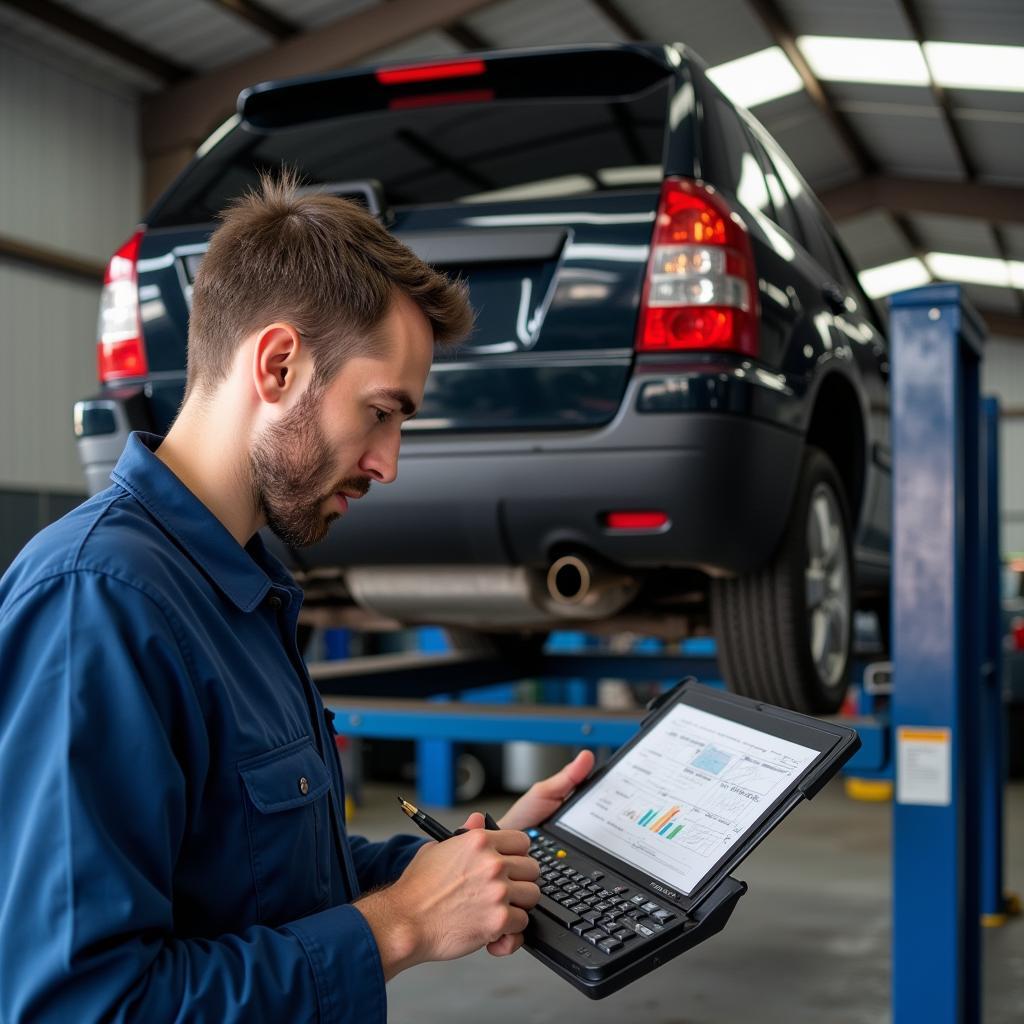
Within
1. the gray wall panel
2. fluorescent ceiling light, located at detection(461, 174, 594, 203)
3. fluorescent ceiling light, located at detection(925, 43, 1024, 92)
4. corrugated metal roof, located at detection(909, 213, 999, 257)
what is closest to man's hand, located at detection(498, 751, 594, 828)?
fluorescent ceiling light, located at detection(461, 174, 594, 203)

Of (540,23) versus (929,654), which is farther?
(540,23)

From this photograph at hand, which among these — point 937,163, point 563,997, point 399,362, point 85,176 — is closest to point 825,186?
point 937,163

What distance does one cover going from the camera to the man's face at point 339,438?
1263 millimetres

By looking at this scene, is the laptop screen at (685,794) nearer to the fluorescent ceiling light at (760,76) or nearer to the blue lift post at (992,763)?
the blue lift post at (992,763)

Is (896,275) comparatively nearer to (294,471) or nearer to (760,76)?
(760,76)

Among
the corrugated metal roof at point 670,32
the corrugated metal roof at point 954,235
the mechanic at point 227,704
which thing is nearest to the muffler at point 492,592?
the mechanic at point 227,704

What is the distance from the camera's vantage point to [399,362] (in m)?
1.31

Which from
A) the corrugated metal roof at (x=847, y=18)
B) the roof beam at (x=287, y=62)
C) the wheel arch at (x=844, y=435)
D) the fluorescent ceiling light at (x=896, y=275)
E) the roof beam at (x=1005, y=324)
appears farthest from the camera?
the roof beam at (x=1005, y=324)

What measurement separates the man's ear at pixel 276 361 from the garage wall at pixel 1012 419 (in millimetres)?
21976

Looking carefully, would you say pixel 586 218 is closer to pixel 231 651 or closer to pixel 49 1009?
pixel 231 651

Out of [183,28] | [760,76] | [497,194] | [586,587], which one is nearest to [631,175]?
[497,194]

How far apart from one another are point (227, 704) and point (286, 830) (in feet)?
0.54

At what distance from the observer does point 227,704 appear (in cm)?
112

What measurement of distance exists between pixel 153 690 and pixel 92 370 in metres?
11.2
